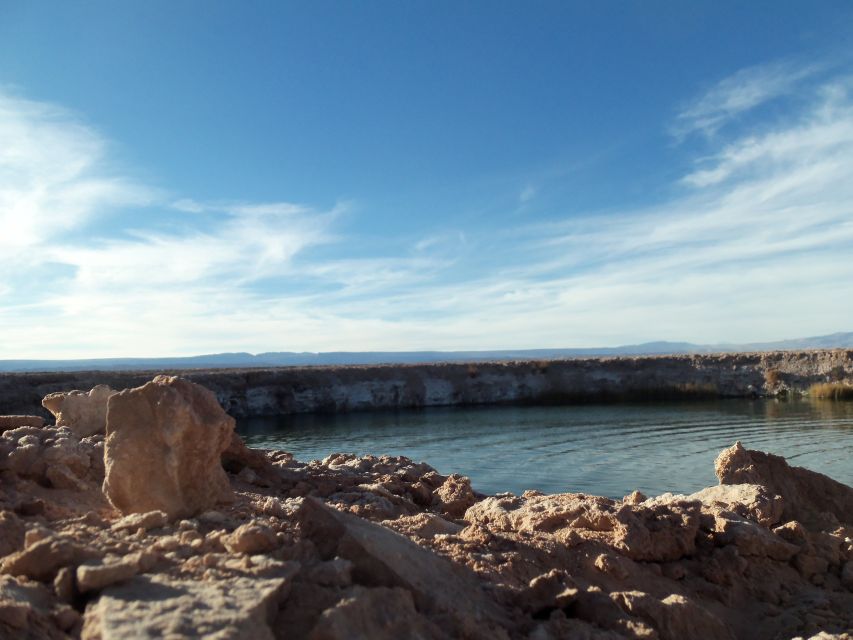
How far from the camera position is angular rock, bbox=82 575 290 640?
8.89 ft

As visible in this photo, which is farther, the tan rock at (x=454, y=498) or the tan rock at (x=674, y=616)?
the tan rock at (x=454, y=498)

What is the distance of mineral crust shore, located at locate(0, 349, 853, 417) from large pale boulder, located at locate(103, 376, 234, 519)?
28.4m

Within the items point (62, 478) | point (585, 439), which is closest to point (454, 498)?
point (62, 478)

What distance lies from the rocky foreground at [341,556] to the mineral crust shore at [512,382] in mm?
26411

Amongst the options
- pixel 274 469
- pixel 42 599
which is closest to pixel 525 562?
pixel 42 599

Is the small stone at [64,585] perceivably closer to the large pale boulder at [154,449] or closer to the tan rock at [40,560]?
the tan rock at [40,560]

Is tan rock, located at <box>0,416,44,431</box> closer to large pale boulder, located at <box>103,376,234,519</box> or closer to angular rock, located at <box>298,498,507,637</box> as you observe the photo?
large pale boulder, located at <box>103,376,234,519</box>

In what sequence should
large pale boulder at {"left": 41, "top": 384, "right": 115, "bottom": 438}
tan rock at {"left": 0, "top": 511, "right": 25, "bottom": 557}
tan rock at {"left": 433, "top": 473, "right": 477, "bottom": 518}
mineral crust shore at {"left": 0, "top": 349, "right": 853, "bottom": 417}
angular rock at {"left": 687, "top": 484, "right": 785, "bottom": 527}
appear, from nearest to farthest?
tan rock at {"left": 0, "top": 511, "right": 25, "bottom": 557}, angular rock at {"left": 687, "top": 484, "right": 785, "bottom": 527}, tan rock at {"left": 433, "top": 473, "right": 477, "bottom": 518}, large pale boulder at {"left": 41, "top": 384, "right": 115, "bottom": 438}, mineral crust shore at {"left": 0, "top": 349, "right": 853, "bottom": 417}

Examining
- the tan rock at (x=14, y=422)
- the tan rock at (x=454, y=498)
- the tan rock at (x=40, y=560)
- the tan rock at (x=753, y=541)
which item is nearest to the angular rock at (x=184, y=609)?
the tan rock at (x=40, y=560)

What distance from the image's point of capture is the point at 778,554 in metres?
5.82

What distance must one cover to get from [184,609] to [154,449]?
6.38 ft

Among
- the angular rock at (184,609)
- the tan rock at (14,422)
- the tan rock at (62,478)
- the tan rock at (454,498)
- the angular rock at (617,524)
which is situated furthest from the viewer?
the tan rock at (454,498)

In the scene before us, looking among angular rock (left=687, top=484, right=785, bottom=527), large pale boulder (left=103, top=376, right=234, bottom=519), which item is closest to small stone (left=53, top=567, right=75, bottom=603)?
large pale boulder (left=103, top=376, right=234, bottom=519)

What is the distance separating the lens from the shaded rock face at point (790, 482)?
763cm
